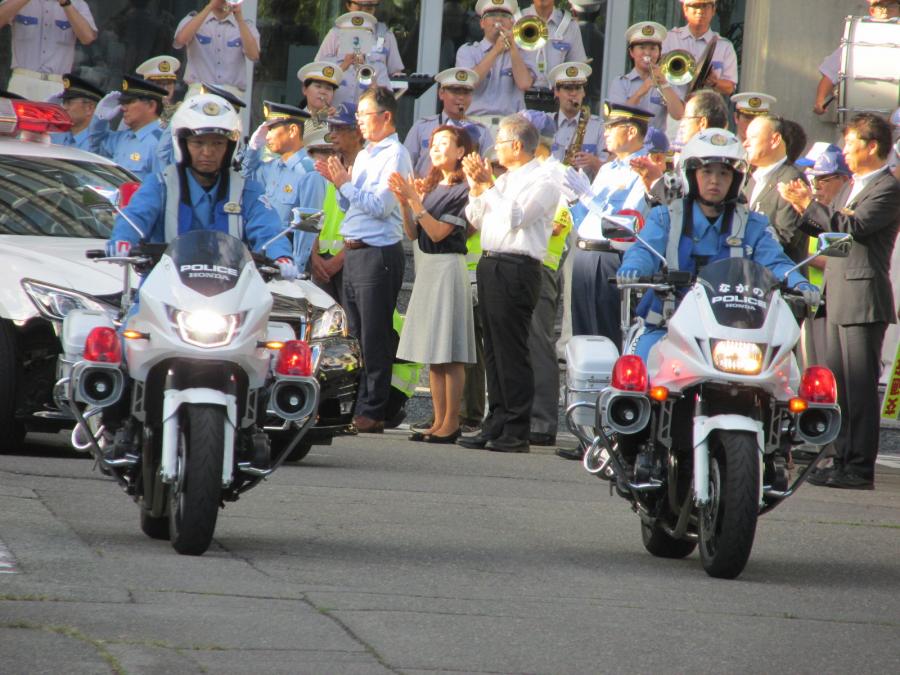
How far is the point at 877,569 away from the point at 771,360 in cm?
130

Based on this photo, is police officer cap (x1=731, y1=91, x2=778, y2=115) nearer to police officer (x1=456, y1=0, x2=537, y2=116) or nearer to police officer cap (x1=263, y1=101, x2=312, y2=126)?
police officer (x1=456, y1=0, x2=537, y2=116)

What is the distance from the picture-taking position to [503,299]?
11.8 m

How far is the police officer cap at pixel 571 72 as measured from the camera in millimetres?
14680

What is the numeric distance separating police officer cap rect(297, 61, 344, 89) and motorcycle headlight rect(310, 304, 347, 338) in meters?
4.77

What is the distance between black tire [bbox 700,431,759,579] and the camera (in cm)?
677

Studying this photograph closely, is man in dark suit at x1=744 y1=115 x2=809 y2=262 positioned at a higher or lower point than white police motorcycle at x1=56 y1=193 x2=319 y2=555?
higher

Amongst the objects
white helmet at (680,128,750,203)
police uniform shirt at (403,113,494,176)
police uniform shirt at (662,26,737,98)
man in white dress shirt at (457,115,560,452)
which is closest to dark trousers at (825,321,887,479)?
man in white dress shirt at (457,115,560,452)

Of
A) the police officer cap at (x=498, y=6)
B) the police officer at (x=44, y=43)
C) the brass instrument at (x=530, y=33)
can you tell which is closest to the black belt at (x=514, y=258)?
the brass instrument at (x=530, y=33)

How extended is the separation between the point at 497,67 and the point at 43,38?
3964 millimetres

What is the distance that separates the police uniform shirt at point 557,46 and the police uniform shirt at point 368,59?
130 cm

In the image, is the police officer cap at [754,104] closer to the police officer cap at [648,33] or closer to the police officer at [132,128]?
the police officer cap at [648,33]

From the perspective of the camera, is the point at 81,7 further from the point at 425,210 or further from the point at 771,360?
the point at 771,360

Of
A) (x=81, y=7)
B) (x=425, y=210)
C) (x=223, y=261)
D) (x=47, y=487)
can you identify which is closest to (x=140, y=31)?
(x=81, y=7)

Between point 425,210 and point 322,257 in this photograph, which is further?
point 322,257
